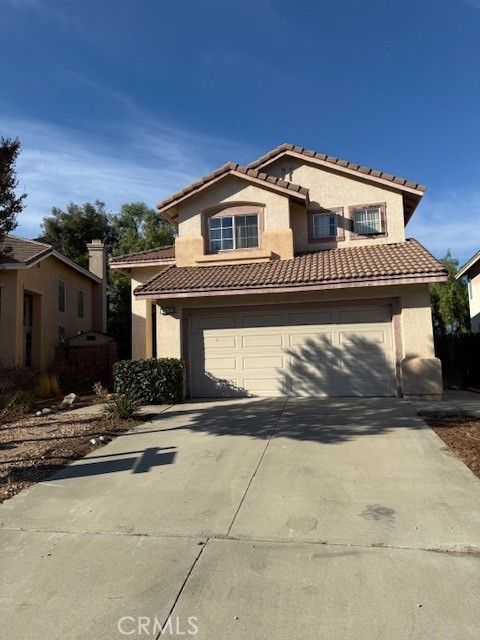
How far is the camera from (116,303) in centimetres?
2973

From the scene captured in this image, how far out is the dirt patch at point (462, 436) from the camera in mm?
6222

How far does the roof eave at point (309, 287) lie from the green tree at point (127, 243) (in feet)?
37.2

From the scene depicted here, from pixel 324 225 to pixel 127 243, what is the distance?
815 inches

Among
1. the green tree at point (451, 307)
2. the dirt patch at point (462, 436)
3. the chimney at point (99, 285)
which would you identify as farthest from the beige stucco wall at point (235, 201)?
the green tree at point (451, 307)

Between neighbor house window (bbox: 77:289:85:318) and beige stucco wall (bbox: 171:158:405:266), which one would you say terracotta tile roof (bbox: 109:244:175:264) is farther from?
neighbor house window (bbox: 77:289:85:318)

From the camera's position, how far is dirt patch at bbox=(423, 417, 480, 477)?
622 cm

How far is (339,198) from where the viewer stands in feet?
46.5

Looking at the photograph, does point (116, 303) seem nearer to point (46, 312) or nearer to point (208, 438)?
point (46, 312)

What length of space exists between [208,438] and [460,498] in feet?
13.0

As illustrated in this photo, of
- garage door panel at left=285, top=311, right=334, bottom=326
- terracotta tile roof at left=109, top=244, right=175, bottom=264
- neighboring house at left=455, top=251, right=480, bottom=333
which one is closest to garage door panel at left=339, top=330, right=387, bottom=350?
garage door panel at left=285, top=311, right=334, bottom=326

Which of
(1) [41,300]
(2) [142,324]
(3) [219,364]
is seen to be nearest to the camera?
(3) [219,364]

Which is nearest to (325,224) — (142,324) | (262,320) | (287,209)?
(287,209)

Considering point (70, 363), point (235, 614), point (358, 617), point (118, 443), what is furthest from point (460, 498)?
point (70, 363)

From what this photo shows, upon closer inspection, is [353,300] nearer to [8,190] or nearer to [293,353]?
[293,353]
